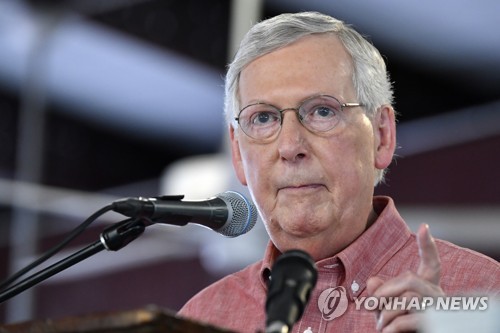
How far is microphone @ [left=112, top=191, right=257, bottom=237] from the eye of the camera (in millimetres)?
1933

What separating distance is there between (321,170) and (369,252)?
0.64 ft

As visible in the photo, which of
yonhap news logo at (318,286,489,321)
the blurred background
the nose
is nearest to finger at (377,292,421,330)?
yonhap news logo at (318,286,489,321)

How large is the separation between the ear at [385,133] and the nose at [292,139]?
207mm

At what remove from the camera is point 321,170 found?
2.38 metres

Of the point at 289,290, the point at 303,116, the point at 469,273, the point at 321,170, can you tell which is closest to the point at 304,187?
the point at 321,170

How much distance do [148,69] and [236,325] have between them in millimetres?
4248

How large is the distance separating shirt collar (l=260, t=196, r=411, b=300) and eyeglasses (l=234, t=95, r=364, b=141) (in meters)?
0.23

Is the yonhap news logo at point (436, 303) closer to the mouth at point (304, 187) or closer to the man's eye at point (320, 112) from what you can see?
the mouth at point (304, 187)

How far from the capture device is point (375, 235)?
2430mm

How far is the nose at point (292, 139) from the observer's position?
7.81 ft

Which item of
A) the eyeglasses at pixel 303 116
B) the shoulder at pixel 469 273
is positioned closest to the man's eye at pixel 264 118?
the eyeglasses at pixel 303 116

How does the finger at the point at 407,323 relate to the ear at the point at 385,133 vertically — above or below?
below

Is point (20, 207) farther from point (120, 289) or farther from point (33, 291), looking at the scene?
point (120, 289)

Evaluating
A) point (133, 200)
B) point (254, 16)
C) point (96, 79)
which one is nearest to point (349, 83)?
point (133, 200)
